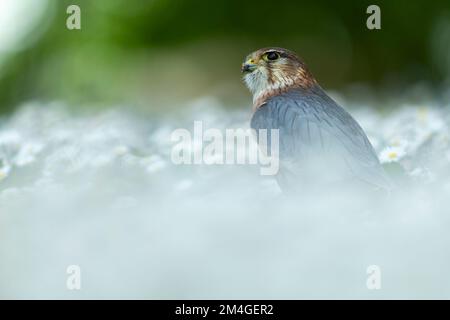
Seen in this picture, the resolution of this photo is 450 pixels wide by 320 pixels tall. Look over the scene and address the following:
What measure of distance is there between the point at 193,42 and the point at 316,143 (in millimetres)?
6627

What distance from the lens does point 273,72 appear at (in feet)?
17.7

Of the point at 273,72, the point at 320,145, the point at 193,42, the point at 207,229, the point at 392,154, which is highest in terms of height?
the point at 193,42

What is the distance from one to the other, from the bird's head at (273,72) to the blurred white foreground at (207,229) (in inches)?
26.0

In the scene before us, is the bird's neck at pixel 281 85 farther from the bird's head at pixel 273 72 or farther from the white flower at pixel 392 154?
the white flower at pixel 392 154

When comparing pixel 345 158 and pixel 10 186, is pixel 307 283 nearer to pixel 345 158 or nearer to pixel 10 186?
→ pixel 345 158

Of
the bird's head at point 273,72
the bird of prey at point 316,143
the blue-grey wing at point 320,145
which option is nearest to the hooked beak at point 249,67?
the bird's head at point 273,72

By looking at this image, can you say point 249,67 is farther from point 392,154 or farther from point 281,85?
point 392,154

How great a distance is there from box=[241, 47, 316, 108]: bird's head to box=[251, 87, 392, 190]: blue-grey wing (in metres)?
0.55

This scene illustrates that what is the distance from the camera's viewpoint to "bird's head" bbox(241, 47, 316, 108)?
17.7 ft

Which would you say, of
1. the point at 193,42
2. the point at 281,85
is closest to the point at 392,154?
the point at 281,85

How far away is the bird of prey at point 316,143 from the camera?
4.24 meters

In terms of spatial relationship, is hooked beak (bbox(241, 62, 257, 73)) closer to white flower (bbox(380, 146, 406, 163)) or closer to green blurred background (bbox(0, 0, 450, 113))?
white flower (bbox(380, 146, 406, 163))

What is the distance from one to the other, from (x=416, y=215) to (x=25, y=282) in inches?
79.5

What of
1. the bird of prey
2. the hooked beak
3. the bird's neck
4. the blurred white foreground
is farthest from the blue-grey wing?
the hooked beak
